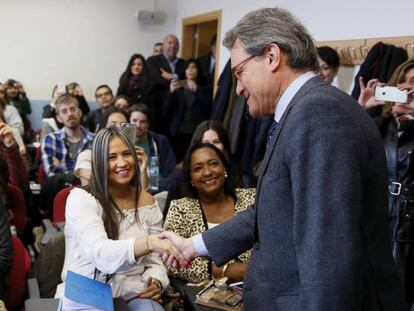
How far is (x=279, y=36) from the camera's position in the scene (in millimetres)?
1153

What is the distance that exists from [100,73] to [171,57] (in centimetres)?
176

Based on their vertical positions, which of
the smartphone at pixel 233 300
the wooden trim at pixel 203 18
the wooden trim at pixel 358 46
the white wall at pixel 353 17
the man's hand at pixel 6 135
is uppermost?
the wooden trim at pixel 203 18

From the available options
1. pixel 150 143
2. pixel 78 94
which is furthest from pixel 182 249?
pixel 78 94

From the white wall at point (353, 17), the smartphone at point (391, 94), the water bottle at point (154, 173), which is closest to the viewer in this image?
the smartphone at point (391, 94)

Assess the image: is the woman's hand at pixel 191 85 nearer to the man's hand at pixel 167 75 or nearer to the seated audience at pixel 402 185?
the man's hand at pixel 167 75

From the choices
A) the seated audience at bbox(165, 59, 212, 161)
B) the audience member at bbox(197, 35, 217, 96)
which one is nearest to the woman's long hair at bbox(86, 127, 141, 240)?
the seated audience at bbox(165, 59, 212, 161)

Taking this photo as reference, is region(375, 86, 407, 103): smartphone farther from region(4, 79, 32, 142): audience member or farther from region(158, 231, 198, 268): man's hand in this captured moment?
region(4, 79, 32, 142): audience member

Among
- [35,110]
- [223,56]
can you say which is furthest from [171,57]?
[35,110]

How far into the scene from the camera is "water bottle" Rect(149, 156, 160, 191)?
11.9ft

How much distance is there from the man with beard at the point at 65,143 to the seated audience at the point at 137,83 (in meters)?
1.62

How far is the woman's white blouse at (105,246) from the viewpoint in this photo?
5.84 feet

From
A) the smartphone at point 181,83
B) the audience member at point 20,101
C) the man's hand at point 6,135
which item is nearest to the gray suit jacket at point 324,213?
the man's hand at point 6,135

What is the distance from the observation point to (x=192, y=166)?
8.46 feet

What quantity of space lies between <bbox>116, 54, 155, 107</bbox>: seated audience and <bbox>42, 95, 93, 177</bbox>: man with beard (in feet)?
5.30
